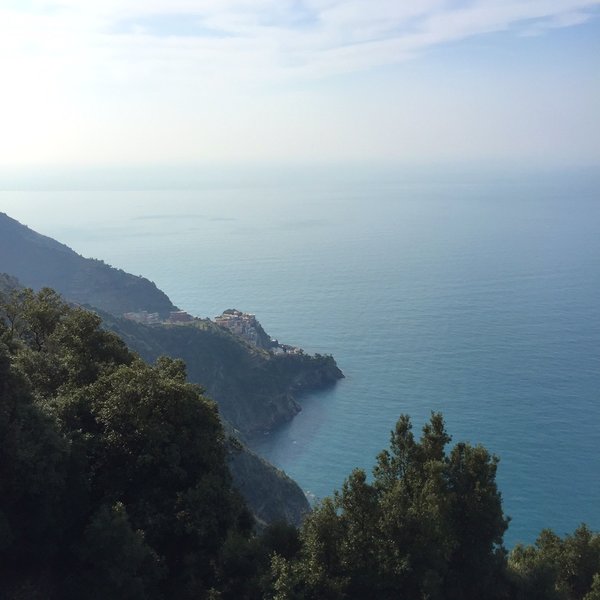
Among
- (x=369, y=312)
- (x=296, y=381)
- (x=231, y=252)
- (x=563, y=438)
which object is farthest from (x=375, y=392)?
(x=231, y=252)

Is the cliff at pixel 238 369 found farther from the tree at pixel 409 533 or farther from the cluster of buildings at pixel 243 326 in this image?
the tree at pixel 409 533

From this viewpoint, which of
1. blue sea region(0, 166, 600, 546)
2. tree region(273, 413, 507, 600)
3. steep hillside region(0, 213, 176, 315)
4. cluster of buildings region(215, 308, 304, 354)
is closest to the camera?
tree region(273, 413, 507, 600)

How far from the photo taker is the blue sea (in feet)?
183

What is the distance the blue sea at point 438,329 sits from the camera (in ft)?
183

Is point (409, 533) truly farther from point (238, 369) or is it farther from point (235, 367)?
point (235, 367)

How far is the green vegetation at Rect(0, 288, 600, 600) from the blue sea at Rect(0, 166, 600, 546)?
34.0m

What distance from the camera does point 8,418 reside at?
45.3 feet

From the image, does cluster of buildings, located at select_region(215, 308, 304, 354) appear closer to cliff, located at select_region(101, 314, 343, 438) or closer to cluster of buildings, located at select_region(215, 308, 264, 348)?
cluster of buildings, located at select_region(215, 308, 264, 348)

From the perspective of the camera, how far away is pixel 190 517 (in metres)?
14.8

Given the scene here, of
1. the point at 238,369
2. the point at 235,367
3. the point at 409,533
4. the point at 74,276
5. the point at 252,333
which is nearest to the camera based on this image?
the point at 409,533

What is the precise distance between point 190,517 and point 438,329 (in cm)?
7451

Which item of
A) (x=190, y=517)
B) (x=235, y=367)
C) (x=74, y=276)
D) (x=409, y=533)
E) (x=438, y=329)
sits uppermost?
(x=74, y=276)

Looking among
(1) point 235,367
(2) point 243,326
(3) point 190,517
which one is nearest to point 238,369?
(1) point 235,367

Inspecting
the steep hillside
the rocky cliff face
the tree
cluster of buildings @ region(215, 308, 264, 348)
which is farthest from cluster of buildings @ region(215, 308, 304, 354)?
the tree
